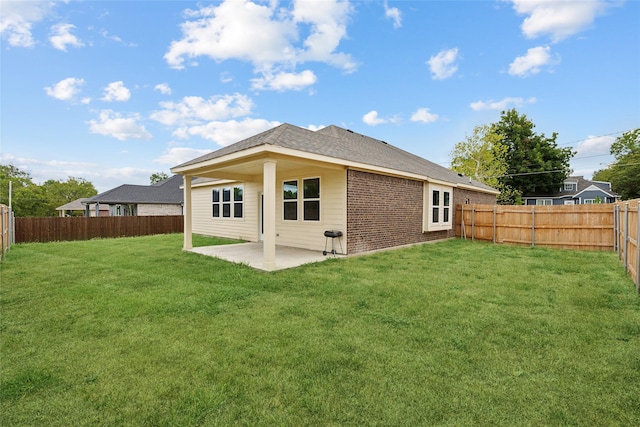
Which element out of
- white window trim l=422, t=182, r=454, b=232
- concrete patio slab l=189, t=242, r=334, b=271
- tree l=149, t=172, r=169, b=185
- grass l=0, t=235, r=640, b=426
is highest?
tree l=149, t=172, r=169, b=185

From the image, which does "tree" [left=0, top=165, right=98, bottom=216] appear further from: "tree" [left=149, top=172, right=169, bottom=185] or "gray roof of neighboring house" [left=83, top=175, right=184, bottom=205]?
"gray roof of neighboring house" [left=83, top=175, right=184, bottom=205]

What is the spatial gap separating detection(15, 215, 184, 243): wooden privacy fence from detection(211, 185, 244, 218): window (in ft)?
14.8

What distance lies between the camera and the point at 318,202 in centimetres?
950

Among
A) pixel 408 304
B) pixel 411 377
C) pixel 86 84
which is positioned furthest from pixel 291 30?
pixel 411 377

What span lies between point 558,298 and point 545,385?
310cm

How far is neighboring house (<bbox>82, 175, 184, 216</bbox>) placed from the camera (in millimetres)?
23188

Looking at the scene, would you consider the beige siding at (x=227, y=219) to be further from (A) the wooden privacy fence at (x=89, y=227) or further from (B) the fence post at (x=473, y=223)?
(B) the fence post at (x=473, y=223)

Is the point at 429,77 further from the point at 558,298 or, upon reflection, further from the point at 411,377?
the point at 411,377

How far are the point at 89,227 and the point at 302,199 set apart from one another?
12.0 m

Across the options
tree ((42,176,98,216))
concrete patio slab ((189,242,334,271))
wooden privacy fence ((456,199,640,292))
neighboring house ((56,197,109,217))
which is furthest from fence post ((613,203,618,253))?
tree ((42,176,98,216))

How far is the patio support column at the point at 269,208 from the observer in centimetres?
664

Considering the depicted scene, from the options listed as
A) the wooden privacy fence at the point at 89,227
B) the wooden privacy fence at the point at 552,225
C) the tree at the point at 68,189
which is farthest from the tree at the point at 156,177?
the wooden privacy fence at the point at 552,225

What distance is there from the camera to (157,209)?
24.6m

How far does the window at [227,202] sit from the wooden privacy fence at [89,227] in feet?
14.8
